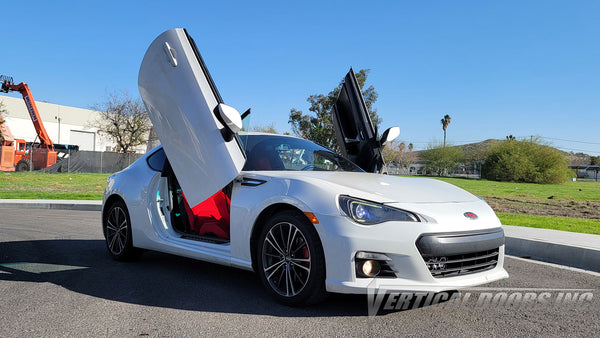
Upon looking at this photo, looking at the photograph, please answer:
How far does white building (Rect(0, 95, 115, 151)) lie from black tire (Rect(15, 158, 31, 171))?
82.2 ft

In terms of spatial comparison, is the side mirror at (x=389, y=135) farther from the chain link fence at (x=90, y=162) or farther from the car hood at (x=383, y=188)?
the chain link fence at (x=90, y=162)

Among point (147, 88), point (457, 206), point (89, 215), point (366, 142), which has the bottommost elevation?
point (89, 215)

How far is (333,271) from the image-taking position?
322cm

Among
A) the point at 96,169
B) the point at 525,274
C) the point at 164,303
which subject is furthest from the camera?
the point at 96,169

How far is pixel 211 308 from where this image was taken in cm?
354

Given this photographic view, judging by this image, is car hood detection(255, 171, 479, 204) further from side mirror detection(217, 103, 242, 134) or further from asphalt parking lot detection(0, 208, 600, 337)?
asphalt parking lot detection(0, 208, 600, 337)

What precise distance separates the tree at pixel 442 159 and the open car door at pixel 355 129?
70.5 metres

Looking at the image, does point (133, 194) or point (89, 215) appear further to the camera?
point (89, 215)

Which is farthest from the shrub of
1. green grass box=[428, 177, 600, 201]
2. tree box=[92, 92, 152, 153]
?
tree box=[92, 92, 152, 153]

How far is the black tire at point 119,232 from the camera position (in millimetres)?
5271

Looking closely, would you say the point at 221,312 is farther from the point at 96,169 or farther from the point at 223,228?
the point at 96,169

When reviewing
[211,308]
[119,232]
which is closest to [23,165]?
[119,232]

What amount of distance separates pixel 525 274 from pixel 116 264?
4.60m

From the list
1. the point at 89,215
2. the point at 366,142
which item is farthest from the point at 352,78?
the point at 89,215
